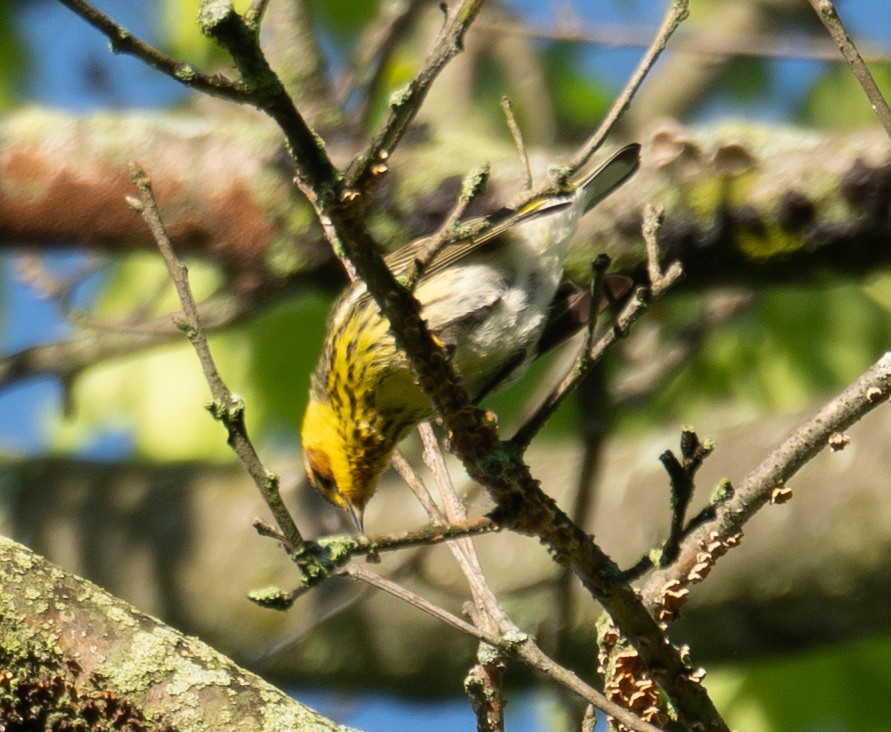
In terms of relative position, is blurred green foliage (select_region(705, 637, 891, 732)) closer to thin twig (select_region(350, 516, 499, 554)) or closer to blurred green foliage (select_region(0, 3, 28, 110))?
thin twig (select_region(350, 516, 499, 554))

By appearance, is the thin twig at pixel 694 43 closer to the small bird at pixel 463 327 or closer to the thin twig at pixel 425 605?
the small bird at pixel 463 327

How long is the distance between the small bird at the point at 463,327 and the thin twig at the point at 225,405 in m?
1.47

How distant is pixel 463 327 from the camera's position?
3689 millimetres

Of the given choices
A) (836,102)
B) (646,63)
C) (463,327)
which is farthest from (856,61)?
(836,102)

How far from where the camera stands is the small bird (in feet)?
12.0

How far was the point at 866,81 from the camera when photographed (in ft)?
6.35

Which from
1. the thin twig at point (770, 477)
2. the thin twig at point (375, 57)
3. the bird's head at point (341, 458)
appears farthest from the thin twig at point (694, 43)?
the thin twig at point (770, 477)

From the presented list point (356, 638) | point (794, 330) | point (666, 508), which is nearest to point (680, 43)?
point (794, 330)

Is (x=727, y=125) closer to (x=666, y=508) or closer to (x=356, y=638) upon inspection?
(x=666, y=508)

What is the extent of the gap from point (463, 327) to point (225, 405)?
1.85 metres

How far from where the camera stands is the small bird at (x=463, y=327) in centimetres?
364

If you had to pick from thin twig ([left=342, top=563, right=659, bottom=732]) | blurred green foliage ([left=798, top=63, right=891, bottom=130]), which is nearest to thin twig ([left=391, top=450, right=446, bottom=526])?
thin twig ([left=342, top=563, right=659, bottom=732])

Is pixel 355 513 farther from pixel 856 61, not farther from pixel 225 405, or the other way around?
pixel 856 61

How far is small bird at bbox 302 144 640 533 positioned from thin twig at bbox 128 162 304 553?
1474 millimetres
